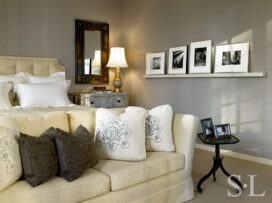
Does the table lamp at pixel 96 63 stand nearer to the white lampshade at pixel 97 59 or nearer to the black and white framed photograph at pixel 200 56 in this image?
the white lampshade at pixel 97 59

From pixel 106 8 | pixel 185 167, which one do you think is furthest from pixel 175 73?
pixel 185 167

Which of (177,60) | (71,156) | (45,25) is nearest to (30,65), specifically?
(45,25)

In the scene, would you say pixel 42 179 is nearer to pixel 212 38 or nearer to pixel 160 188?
pixel 160 188

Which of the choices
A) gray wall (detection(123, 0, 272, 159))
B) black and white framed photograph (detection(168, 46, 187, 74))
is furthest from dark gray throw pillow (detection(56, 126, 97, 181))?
black and white framed photograph (detection(168, 46, 187, 74))

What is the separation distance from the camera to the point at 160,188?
7.32 ft

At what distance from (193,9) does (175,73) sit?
1.07 metres

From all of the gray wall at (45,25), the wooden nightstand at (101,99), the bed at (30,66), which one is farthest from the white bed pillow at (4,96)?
the wooden nightstand at (101,99)

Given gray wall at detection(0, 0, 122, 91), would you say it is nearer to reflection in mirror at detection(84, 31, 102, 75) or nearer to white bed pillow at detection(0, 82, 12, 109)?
reflection in mirror at detection(84, 31, 102, 75)

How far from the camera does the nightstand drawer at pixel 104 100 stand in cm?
463

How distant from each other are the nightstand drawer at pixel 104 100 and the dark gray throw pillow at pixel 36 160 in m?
2.88

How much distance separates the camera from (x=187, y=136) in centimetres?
245

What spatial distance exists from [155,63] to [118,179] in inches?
133

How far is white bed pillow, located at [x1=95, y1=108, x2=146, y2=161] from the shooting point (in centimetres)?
217

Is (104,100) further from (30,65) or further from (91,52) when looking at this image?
(30,65)
